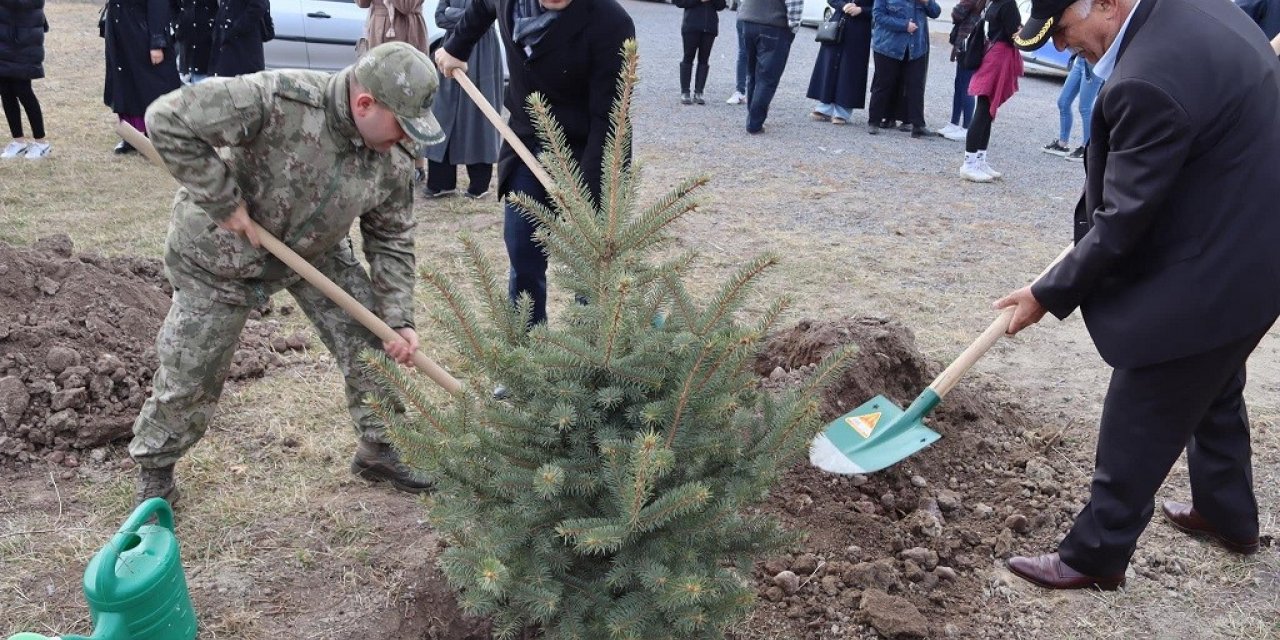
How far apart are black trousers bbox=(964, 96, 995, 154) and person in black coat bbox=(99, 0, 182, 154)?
6451 mm

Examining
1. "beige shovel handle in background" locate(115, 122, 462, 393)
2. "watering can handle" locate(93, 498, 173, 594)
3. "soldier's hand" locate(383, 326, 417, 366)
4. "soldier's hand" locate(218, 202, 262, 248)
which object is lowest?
"watering can handle" locate(93, 498, 173, 594)

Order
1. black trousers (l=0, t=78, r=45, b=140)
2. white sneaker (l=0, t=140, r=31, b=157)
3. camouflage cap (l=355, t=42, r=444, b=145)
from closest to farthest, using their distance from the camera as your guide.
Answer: camouflage cap (l=355, t=42, r=444, b=145), black trousers (l=0, t=78, r=45, b=140), white sneaker (l=0, t=140, r=31, b=157)

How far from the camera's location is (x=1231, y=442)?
3258 millimetres

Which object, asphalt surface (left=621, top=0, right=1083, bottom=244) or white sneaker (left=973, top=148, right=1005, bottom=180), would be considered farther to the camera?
white sneaker (left=973, top=148, right=1005, bottom=180)

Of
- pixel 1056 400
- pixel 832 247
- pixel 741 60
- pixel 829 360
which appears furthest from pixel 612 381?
pixel 741 60

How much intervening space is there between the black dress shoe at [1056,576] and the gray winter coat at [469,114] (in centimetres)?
505

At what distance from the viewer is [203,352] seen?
3072 mm

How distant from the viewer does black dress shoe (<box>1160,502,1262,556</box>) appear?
11.1 feet

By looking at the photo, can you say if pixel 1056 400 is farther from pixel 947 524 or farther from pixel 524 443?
pixel 524 443

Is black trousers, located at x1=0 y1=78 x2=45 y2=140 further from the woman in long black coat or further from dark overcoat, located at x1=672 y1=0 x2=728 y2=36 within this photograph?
the woman in long black coat

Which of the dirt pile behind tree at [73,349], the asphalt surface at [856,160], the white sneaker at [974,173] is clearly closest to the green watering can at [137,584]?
the dirt pile behind tree at [73,349]

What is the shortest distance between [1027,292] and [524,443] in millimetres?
1704

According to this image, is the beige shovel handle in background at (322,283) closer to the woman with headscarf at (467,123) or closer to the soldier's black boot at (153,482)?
the soldier's black boot at (153,482)

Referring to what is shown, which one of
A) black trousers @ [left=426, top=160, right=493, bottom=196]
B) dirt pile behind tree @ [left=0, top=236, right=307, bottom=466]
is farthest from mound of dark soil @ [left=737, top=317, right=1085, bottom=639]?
black trousers @ [left=426, top=160, right=493, bottom=196]
